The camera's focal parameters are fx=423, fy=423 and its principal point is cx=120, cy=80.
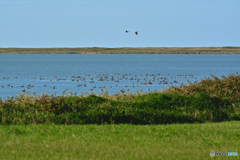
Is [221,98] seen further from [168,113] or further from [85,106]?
[85,106]

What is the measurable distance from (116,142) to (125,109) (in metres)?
7.12

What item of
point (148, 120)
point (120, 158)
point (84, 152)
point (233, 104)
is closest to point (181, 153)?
point (120, 158)

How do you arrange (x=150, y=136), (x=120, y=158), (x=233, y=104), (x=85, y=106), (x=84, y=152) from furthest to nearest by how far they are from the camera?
(x=233, y=104) < (x=85, y=106) < (x=150, y=136) < (x=84, y=152) < (x=120, y=158)

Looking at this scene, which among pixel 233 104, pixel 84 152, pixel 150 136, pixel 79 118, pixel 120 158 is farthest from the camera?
pixel 233 104

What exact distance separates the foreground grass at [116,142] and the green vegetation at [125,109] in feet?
8.42

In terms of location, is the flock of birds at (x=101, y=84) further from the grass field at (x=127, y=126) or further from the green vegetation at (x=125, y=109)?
the grass field at (x=127, y=126)

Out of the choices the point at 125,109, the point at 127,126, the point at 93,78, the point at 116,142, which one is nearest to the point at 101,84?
the point at 93,78

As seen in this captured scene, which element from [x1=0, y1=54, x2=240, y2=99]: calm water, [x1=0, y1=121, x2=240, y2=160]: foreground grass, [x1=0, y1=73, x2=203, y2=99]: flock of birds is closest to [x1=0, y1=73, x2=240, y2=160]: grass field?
[x1=0, y1=121, x2=240, y2=160]: foreground grass

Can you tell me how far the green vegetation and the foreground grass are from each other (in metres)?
2.57

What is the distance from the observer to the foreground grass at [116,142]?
39.7ft

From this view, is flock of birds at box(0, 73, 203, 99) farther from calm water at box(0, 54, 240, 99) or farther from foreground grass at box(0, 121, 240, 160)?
foreground grass at box(0, 121, 240, 160)

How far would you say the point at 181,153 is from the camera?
12242 mm

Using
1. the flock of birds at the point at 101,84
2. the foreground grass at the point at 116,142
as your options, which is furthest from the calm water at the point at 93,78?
the foreground grass at the point at 116,142

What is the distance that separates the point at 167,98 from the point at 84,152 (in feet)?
40.1
